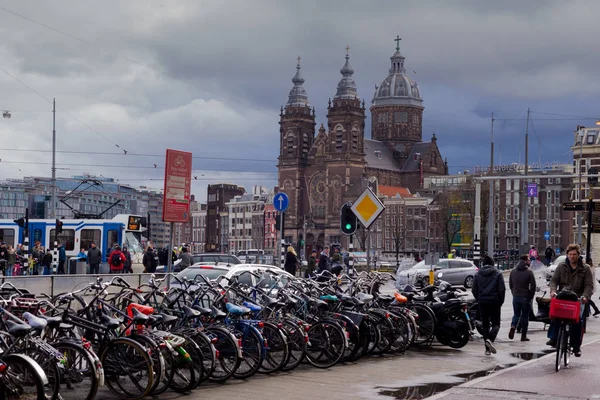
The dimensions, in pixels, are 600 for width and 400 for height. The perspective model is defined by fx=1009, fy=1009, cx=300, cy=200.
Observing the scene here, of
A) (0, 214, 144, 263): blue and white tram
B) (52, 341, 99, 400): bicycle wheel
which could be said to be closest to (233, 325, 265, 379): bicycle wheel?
(52, 341, 99, 400): bicycle wheel

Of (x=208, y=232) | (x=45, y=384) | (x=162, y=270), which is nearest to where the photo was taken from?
(x=45, y=384)

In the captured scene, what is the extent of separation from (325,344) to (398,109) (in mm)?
157143

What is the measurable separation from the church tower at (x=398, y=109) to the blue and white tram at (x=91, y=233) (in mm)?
124306

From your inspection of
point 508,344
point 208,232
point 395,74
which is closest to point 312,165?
point 395,74

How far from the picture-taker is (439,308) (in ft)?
54.3

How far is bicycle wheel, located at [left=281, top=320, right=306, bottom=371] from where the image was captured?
42.5 ft

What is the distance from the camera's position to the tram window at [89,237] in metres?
45.2

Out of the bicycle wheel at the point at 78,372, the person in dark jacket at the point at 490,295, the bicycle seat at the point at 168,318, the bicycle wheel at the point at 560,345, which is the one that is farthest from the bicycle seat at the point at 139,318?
the person in dark jacket at the point at 490,295

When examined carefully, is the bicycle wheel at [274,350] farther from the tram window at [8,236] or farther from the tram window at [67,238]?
the tram window at [8,236]

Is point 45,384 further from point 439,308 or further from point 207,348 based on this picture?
point 439,308

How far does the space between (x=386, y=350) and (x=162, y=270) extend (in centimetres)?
2495

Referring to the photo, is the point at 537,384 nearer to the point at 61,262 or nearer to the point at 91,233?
the point at 61,262

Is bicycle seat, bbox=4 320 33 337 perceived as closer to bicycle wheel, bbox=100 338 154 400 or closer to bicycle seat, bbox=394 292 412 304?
bicycle wheel, bbox=100 338 154 400

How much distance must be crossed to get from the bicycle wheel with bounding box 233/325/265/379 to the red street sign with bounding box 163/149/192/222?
4.62 m
